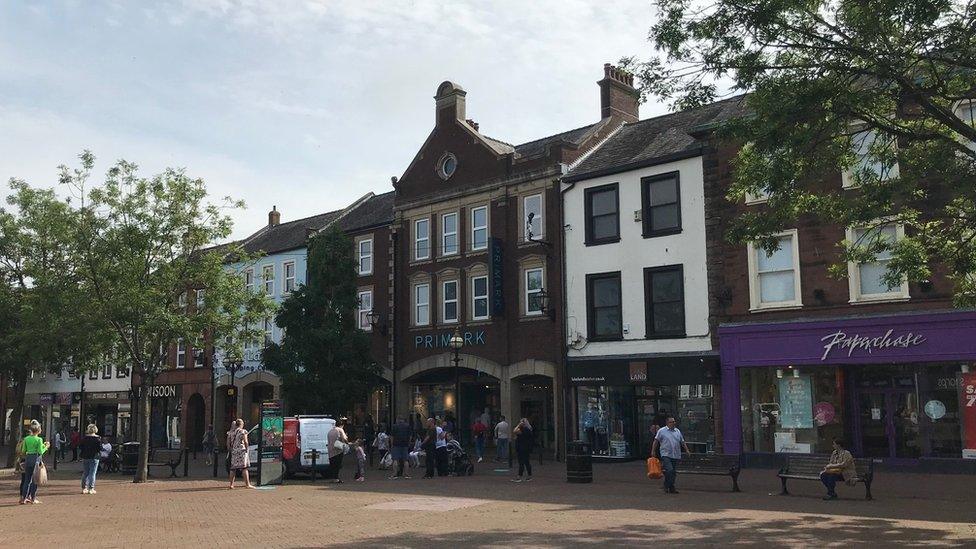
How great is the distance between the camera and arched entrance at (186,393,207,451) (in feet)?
153

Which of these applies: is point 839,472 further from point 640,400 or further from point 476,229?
point 476,229

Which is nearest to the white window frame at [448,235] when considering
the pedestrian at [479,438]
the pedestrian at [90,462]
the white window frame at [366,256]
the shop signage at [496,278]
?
the shop signage at [496,278]

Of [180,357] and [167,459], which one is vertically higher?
[180,357]

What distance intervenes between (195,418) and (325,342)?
781 inches

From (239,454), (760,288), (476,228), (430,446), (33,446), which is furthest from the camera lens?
(476,228)

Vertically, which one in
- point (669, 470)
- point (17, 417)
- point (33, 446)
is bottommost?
point (669, 470)

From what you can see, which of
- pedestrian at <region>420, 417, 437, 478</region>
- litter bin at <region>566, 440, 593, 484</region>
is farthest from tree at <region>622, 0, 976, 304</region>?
pedestrian at <region>420, 417, 437, 478</region>

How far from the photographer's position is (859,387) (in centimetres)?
2430

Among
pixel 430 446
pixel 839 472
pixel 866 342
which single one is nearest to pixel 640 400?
pixel 866 342

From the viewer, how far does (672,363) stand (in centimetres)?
2773

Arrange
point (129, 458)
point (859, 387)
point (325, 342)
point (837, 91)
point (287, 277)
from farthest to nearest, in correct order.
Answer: point (287, 277) → point (325, 342) → point (129, 458) → point (859, 387) → point (837, 91)

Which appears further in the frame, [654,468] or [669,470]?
[654,468]

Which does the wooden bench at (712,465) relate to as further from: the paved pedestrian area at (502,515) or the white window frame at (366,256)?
the white window frame at (366,256)

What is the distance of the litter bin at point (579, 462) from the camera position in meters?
21.1
